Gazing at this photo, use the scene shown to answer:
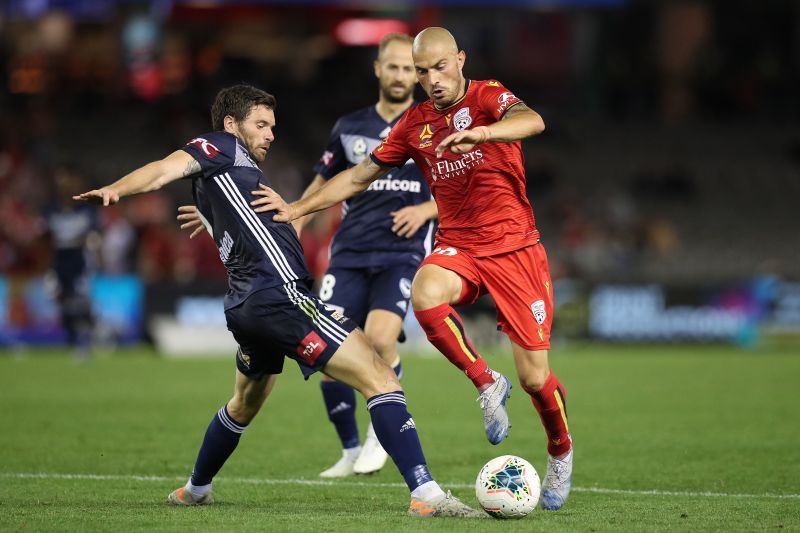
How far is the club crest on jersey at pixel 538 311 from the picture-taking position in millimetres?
7145

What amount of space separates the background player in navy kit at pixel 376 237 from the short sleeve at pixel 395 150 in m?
1.34

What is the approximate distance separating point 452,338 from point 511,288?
0.48 metres

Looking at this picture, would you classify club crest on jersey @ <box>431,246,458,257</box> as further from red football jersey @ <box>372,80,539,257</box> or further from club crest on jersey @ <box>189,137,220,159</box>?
club crest on jersey @ <box>189,137,220,159</box>

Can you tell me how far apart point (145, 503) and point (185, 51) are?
28.0m

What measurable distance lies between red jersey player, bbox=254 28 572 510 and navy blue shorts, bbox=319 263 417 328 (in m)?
1.55

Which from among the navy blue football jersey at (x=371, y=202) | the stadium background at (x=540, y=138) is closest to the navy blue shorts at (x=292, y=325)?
the navy blue football jersey at (x=371, y=202)

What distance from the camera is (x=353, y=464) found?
8.80m

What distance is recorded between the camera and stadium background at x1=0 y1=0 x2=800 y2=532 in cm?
805

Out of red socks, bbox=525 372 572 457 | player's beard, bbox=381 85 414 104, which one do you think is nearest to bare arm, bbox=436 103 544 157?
red socks, bbox=525 372 572 457

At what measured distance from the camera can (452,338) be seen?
6945 mm

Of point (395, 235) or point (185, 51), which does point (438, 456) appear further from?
point (185, 51)

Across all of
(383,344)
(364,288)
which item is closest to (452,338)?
(383,344)

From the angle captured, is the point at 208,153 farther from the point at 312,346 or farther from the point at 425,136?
the point at 425,136

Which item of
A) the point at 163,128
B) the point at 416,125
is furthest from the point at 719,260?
the point at 416,125
